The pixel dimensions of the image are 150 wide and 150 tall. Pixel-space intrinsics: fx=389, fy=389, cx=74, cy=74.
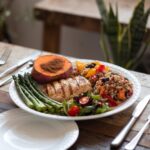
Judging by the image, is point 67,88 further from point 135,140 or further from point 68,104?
point 135,140

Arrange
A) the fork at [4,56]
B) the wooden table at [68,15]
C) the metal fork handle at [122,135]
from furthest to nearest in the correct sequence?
1. the wooden table at [68,15]
2. the fork at [4,56]
3. the metal fork handle at [122,135]

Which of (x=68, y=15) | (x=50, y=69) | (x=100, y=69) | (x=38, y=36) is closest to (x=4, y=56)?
(x=50, y=69)

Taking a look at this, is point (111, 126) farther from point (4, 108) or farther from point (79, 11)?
point (79, 11)

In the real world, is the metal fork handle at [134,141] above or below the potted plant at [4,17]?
above

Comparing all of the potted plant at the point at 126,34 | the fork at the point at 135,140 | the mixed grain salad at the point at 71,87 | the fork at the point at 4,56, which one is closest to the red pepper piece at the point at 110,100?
the mixed grain salad at the point at 71,87

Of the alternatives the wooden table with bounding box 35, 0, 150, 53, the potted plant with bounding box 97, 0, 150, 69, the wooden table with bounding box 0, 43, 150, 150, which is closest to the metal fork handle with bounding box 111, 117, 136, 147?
the wooden table with bounding box 0, 43, 150, 150

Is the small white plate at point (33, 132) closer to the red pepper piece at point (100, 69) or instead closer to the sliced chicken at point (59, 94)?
the sliced chicken at point (59, 94)

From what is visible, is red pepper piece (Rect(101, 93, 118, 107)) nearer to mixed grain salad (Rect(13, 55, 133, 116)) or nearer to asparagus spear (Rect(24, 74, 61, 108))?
mixed grain salad (Rect(13, 55, 133, 116))
